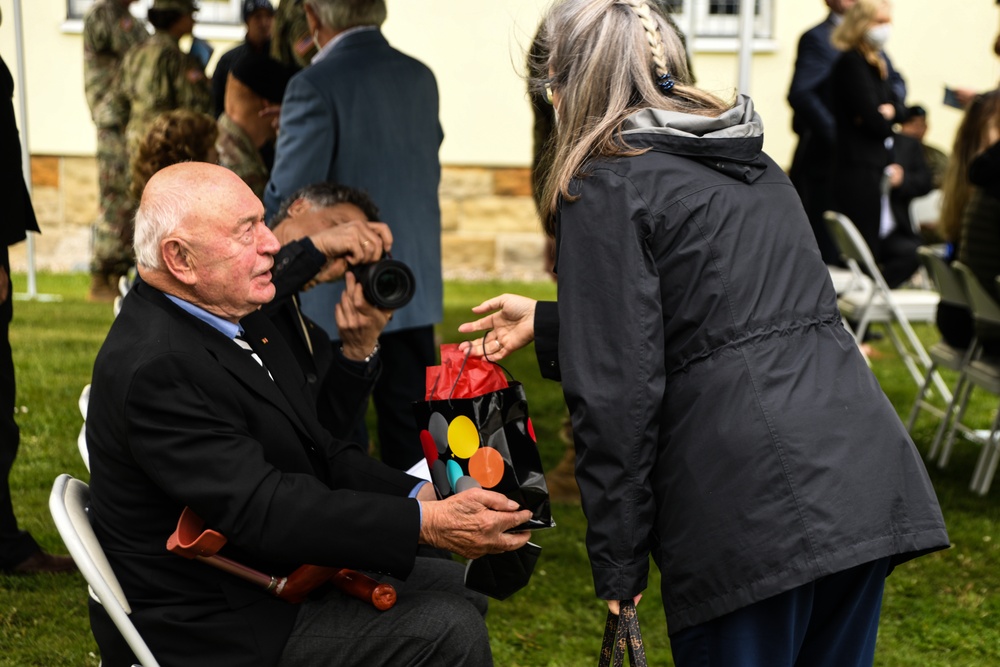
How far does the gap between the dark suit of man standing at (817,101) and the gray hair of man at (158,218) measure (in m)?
6.78

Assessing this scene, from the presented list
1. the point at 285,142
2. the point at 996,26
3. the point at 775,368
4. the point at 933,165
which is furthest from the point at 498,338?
the point at 996,26

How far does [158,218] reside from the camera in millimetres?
2232

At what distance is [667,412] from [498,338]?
1.42 feet

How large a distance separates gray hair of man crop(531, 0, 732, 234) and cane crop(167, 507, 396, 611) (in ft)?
2.71

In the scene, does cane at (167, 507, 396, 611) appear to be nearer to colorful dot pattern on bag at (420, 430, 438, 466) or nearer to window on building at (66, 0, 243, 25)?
colorful dot pattern on bag at (420, 430, 438, 466)

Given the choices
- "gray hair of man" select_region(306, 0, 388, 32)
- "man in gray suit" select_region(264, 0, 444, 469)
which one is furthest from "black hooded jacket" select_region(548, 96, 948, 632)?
"gray hair of man" select_region(306, 0, 388, 32)

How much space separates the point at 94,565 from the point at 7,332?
2.01 metres

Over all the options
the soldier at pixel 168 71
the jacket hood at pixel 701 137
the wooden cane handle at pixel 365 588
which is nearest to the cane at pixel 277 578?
the wooden cane handle at pixel 365 588

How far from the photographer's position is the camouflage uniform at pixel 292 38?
17.2 ft

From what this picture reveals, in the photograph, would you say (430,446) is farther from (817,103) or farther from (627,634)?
(817,103)

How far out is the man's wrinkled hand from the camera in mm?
2207

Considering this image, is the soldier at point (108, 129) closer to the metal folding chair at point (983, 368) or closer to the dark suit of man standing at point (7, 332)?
the dark suit of man standing at point (7, 332)

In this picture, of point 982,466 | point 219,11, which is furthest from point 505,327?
point 219,11

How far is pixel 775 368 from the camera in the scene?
2033mm
